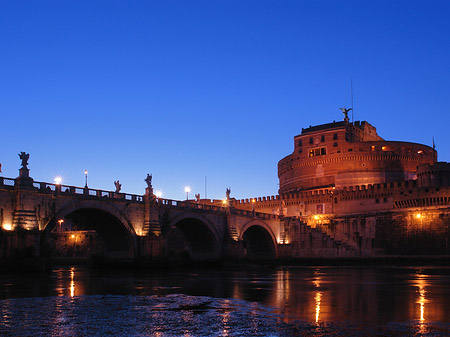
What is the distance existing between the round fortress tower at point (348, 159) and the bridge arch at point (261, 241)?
2113cm

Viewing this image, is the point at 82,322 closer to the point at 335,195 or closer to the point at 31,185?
the point at 31,185

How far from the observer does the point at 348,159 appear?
3465 inches

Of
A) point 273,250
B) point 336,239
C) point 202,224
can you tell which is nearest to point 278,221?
→ point 273,250

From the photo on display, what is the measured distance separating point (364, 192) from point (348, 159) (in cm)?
1457

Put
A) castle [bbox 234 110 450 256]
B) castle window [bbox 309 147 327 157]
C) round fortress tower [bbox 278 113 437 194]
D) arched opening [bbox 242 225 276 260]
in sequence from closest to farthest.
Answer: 1. castle [bbox 234 110 450 256]
2. arched opening [bbox 242 225 276 260]
3. round fortress tower [bbox 278 113 437 194]
4. castle window [bbox 309 147 327 157]

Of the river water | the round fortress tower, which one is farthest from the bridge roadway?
the round fortress tower

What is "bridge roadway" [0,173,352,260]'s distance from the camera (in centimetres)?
3538

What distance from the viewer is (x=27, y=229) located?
Answer: 1394 inches

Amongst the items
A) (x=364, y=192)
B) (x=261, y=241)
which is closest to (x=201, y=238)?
(x=261, y=241)

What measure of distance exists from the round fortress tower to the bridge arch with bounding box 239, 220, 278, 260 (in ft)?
69.3

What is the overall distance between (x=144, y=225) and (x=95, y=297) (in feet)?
97.1

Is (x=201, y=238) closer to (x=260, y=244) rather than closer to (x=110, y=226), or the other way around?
(x=110, y=226)

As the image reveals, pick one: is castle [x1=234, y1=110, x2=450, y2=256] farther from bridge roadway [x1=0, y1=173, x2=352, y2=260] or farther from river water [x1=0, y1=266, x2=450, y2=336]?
river water [x1=0, y1=266, x2=450, y2=336]

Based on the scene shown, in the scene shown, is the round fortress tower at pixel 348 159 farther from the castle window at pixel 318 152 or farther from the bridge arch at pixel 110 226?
the bridge arch at pixel 110 226
